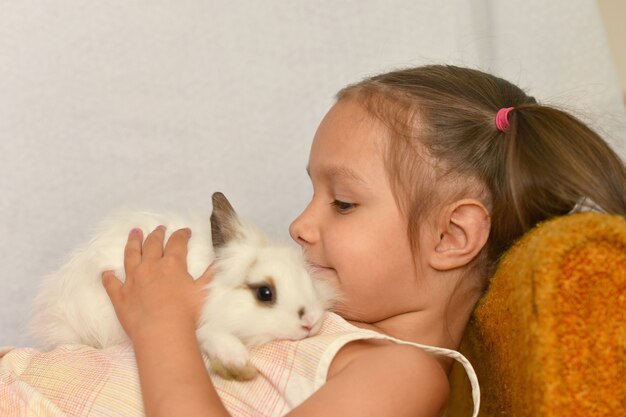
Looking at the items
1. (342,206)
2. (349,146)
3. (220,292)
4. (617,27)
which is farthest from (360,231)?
(617,27)

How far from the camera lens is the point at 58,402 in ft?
4.67

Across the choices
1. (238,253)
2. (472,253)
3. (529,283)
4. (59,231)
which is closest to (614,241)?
(529,283)

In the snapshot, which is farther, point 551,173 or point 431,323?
point 431,323

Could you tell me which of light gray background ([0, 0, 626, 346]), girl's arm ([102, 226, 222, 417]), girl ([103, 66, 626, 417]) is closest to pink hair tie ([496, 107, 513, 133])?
girl ([103, 66, 626, 417])

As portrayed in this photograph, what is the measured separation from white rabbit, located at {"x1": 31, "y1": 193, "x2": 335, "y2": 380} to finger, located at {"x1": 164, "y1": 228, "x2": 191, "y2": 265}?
0.01 meters

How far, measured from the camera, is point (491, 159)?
1524 mm

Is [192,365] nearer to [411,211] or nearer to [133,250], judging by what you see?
[133,250]

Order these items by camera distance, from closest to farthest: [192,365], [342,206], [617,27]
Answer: [192,365] < [342,206] < [617,27]

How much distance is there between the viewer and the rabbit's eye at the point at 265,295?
1.39 metres

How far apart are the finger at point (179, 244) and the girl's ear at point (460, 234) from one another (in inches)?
20.2

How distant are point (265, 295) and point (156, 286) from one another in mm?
246

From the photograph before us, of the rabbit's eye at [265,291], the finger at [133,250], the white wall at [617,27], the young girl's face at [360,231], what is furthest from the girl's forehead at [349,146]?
the white wall at [617,27]

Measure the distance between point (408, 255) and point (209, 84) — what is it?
115 cm

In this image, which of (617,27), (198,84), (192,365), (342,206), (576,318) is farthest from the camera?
(617,27)
